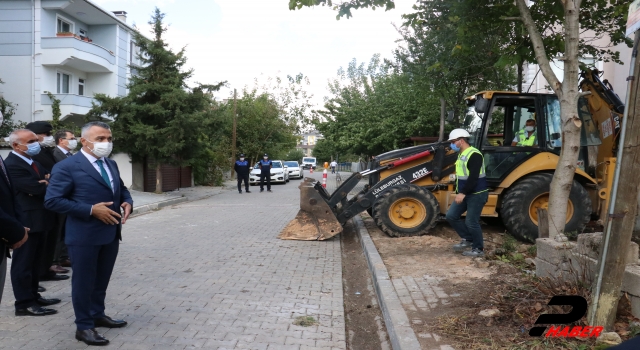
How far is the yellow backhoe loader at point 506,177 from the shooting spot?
8711mm

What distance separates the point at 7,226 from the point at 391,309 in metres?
3.38

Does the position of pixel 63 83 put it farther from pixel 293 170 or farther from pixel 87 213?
pixel 87 213

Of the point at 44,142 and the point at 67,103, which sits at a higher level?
the point at 67,103

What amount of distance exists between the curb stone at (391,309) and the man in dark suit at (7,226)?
2.98 meters

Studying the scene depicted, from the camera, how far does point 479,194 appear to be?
7594 mm

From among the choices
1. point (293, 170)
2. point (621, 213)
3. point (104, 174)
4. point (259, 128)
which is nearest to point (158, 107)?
point (104, 174)

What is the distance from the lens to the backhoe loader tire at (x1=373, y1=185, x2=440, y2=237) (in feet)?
30.5

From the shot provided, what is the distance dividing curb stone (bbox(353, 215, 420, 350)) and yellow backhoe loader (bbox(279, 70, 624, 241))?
4.90 ft

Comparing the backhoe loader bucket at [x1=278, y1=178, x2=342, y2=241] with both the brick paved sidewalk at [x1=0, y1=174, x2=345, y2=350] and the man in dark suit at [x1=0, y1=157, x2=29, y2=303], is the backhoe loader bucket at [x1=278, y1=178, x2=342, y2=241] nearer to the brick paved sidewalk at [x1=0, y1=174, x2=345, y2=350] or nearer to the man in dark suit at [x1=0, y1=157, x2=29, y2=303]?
the brick paved sidewalk at [x1=0, y1=174, x2=345, y2=350]

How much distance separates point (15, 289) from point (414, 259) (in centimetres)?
502

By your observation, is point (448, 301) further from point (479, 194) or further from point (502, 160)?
point (502, 160)

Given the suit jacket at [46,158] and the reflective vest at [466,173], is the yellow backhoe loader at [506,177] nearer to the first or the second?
the reflective vest at [466,173]

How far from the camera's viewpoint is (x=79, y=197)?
4.32m

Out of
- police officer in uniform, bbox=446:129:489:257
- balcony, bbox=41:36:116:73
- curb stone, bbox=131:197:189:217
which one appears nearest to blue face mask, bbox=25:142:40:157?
police officer in uniform, bbox=446:129:489:257
